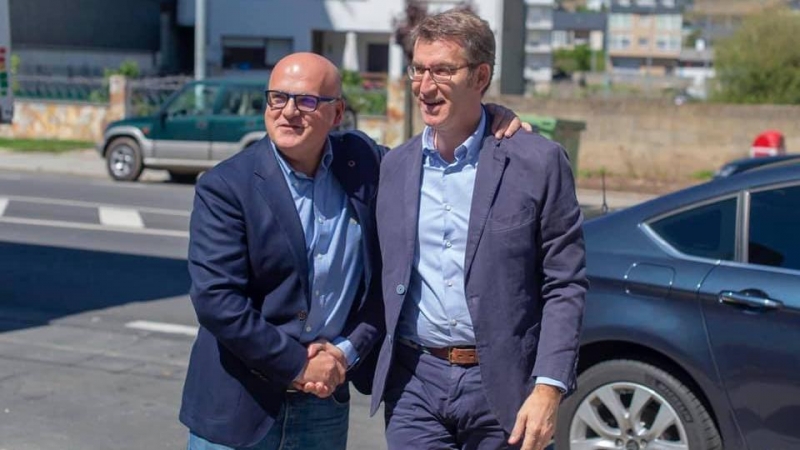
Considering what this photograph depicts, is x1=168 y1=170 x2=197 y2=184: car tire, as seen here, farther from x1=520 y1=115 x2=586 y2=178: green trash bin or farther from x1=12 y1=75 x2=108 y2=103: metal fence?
x1=12 y1=75 x2=108 y2=103: metal fence

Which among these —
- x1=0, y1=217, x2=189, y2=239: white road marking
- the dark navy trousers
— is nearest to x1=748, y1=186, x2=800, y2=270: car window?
the dark navy trousers

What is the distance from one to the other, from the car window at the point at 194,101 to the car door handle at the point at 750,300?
15.8 meters

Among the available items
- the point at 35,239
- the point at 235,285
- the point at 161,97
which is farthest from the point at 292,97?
the point at 161,97

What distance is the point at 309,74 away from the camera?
11.1 feet

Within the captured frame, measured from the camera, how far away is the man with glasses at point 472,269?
11.0 ft

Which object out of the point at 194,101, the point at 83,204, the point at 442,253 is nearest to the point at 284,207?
the point at 442,253

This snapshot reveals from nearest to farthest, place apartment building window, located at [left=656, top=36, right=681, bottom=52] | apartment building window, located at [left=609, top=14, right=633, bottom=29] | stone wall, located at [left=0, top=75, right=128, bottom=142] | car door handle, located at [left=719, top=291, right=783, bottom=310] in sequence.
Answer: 1. car door handle, located at [left=719, top=291, right=783, bottom=310]
2. stone wall, located at [left=0, top=75, right=128, bottom=142]
3. apartment building window, located at [left=656, top=36, right=681, bottom=52]
4. apartment building window, located at [left=609, top=14, right=633, bottom=29]

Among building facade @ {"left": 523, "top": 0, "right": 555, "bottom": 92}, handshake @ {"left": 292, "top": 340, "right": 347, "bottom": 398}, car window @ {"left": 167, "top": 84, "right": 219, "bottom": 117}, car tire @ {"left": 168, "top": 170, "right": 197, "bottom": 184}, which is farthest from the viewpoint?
building facade @ {"left": 523, "top": 0, "right": 555, "bottom": 92}

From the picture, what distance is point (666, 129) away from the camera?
23688 millimetres

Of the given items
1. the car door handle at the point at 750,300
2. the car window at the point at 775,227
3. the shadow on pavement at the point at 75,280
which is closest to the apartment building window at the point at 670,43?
the shadow on pavement at the point at 75,280

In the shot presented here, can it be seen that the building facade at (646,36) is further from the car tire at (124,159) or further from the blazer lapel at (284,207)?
the blazer lapel at (284,207)

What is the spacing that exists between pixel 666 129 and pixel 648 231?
1863 centimetres

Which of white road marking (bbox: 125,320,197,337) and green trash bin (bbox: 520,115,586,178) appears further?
green trash bin (bbox: 520,115,586,178)

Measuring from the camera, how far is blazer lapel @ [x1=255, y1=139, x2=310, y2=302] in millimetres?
3373
